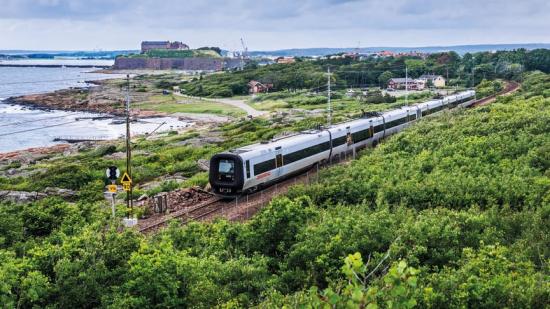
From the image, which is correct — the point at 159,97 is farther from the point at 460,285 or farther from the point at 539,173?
the point at 460,285

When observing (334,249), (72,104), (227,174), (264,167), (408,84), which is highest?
(408,84)

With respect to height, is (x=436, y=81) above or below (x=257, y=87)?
above

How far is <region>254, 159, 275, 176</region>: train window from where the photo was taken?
2911 cm

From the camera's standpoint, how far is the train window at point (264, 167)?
95.5 feet

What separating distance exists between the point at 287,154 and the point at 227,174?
4412 mm

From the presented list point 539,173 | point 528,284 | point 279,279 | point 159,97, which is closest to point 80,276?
point 279,279

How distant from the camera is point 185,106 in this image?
4587 inches

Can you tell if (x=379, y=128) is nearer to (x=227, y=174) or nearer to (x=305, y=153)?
(x=305, y=153)

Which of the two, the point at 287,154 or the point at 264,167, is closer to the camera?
the point at 264,167

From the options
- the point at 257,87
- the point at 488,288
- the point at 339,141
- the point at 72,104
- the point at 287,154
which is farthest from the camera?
the point at 257,87

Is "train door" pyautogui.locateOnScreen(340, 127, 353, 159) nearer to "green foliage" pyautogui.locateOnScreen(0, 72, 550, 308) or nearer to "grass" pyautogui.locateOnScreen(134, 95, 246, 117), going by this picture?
"green foliage" pyautogui.locateOnScreen(0, 72, 550, 308)

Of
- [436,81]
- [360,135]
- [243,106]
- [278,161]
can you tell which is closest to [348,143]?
[360,135]

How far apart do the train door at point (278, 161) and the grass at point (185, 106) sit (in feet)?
224

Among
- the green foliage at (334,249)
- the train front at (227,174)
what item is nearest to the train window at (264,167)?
the train front at (227,174)
